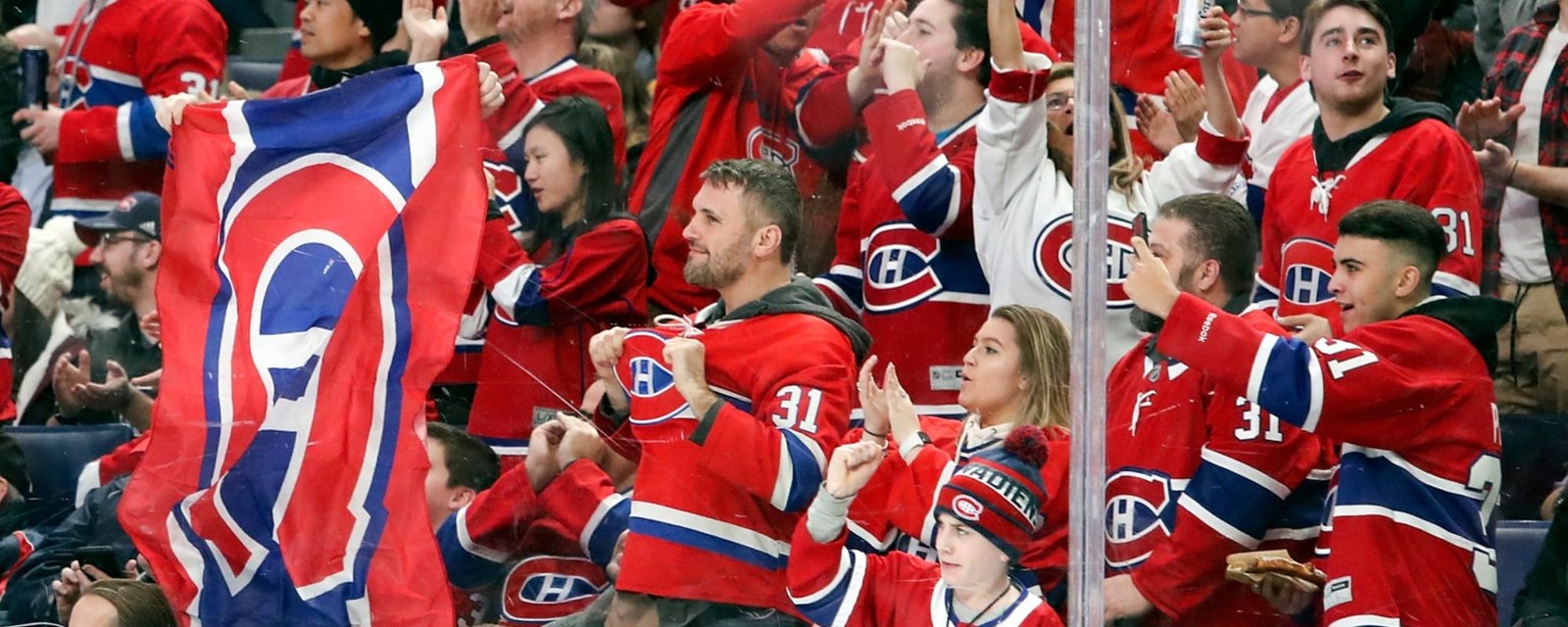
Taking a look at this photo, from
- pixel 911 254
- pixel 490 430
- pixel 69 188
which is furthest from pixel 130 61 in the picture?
pixel 911 254

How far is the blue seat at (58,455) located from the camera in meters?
3.35

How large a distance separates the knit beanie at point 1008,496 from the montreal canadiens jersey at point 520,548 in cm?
56

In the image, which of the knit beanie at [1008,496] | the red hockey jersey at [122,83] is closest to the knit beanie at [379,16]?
the red hockey jersey at [122,83]

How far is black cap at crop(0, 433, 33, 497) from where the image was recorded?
337 centimetres

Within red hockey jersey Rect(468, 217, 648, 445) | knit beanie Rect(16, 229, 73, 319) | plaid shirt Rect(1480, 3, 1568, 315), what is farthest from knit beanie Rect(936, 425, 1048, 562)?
knit beanie Rect(16, 229, 73, 319)

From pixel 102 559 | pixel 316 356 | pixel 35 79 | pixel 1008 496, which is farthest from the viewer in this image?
pixel 35 79

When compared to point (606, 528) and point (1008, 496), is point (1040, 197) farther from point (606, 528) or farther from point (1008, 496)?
point (606, 528)

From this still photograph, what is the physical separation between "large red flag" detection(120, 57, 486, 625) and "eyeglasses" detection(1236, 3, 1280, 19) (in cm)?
113

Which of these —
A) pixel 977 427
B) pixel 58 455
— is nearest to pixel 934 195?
pixel 977 427

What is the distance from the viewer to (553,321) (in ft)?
10.3

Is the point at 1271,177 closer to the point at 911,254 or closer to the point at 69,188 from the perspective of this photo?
the point at 911,254

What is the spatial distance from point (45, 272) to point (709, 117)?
1.21m

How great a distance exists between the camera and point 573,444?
3113 millimetres

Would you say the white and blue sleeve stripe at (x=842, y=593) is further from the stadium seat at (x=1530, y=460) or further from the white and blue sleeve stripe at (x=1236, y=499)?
the stadium seat at (x=1530, y=460)
